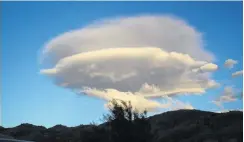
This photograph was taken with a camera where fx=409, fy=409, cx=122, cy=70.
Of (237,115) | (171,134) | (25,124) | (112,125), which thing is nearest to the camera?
(112,125)

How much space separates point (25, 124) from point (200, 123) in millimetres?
46894

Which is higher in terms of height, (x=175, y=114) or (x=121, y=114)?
(x=175, y=114)

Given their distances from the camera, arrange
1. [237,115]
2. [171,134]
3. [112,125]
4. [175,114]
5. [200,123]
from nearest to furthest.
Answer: [112,125]
[171,134]
[200,123]
[237,115]
[175,114]

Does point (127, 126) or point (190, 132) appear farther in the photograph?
point (190, 132)

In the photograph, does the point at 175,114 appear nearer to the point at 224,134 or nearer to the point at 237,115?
the point at 237,115

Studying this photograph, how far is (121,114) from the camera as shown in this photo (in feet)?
96.8

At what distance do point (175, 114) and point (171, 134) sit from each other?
23.8 meters

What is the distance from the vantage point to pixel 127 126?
28.5 metres

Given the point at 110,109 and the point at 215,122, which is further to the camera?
the point at 215,122

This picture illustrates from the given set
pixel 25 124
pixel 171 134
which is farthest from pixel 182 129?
pixel 25 124

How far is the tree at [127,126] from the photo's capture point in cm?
2811

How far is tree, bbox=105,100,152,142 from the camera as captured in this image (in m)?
28.1

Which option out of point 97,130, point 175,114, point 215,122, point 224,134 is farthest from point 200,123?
point 97,130

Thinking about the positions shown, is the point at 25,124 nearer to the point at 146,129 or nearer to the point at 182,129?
the point at 182,129
